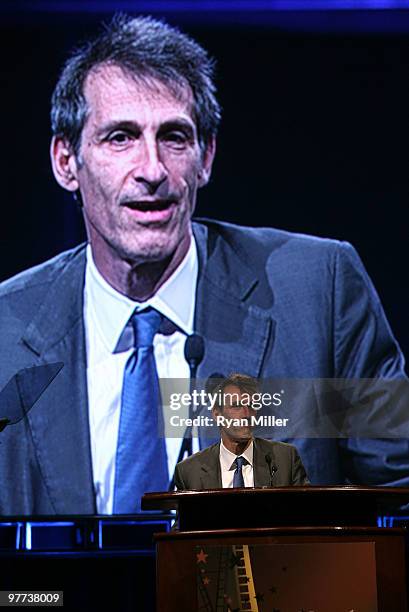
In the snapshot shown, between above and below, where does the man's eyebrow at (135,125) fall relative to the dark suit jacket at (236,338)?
above

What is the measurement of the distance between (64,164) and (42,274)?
546mm

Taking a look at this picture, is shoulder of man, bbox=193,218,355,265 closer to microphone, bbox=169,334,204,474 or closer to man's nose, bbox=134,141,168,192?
man's nose, bbox=134,141,168,192

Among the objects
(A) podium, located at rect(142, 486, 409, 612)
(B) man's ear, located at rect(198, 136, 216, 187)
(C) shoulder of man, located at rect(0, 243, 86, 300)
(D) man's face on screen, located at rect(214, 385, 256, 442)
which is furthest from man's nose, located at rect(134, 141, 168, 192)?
(A) podium, located at rect(142, 486, 409, 612)

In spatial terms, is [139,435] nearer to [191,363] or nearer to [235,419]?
[191,363]

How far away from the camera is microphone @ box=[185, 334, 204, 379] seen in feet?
15.2

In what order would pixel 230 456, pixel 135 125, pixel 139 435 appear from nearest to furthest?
pixel 230 456 < pixel 139 435 < pixel 135 125

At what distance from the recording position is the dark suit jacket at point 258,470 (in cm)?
311

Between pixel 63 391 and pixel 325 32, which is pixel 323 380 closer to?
pixel 63 391

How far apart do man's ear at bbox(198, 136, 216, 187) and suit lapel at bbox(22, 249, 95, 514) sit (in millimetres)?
766

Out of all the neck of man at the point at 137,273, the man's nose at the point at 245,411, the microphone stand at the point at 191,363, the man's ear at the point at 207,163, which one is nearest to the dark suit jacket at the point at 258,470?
the man's nose at the point at 245,411

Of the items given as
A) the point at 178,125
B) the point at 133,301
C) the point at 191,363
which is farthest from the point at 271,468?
the point at 178,125

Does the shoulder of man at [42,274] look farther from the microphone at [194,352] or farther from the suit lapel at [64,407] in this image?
the microphone at [194,352]

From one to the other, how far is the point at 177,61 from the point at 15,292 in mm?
1367

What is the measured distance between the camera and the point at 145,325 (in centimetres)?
473
